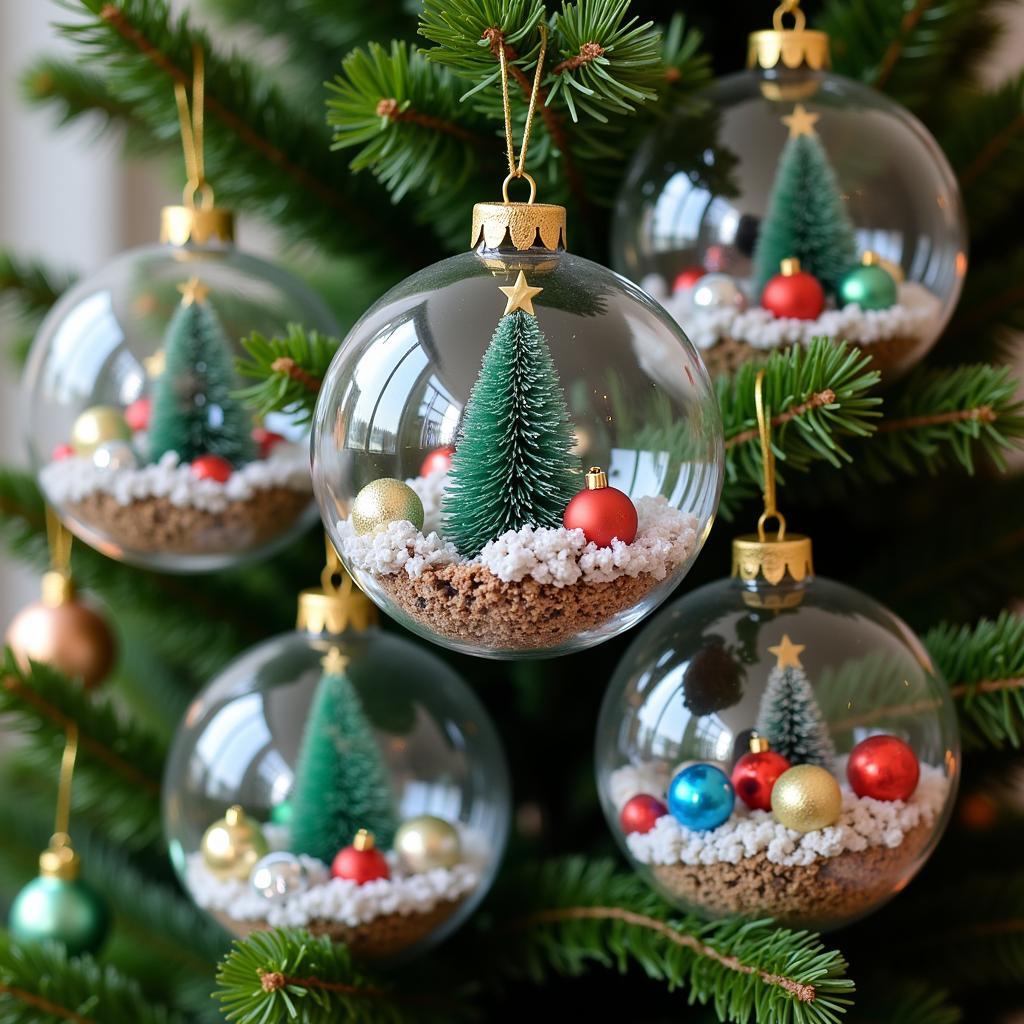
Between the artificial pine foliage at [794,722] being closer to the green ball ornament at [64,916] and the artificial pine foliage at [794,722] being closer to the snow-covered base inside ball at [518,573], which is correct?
the snow-covered base inside ball at [518,573]

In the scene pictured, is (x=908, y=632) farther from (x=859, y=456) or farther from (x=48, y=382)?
(x=48, y=382)

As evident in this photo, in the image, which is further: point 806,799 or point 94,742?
point 94,742

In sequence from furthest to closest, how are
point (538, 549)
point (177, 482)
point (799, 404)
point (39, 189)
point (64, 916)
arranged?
point (39, 189) → point (64, 916) → point (177, 482) → point (799, 404) → point (538, 549)

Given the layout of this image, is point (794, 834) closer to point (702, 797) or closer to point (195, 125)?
point (702, 797)

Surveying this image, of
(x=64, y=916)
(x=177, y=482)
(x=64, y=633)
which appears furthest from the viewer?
(x=64, y=633)

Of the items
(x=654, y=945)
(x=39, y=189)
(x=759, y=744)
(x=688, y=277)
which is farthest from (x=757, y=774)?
(x=39, y=189)

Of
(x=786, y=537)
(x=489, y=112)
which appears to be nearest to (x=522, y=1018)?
(x=786, y=537)
